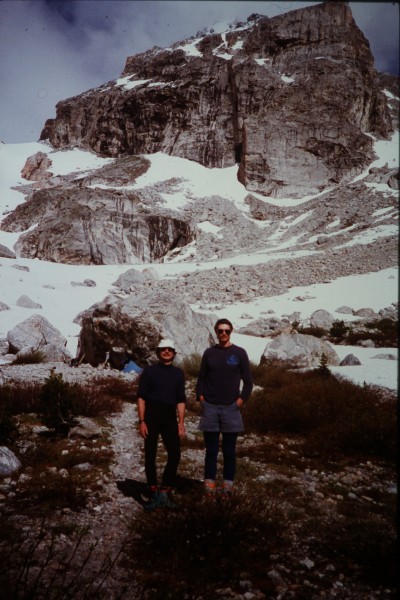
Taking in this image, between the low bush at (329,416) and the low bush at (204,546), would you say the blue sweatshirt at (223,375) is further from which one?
the low bush at (329,416)

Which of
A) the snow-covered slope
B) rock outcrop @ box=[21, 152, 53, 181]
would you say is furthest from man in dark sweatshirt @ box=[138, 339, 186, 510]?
rock outcrop @ box=[21, 152, 53, 181]

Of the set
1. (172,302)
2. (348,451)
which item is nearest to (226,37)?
(172,302)

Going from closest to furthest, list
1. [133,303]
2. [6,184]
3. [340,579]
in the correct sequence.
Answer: [340,579] < [133,303] < [6,184]

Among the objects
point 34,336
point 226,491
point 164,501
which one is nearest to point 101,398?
point 164,501

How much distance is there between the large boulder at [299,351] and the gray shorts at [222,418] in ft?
29.1

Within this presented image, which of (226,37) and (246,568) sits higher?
(226,37)

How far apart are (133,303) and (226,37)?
12565 centimetres

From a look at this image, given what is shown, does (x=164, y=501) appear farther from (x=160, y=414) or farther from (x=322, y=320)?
(x=322, y=320)

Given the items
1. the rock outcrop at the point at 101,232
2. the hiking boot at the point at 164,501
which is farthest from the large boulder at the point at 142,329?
the rock outcrop at the point at 101,232

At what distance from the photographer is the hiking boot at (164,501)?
3.57 metres

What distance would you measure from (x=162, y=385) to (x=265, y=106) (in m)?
92.6

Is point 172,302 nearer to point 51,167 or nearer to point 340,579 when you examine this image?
point 340,579

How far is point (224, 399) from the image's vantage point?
162 inches

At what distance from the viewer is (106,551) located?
3.01m
